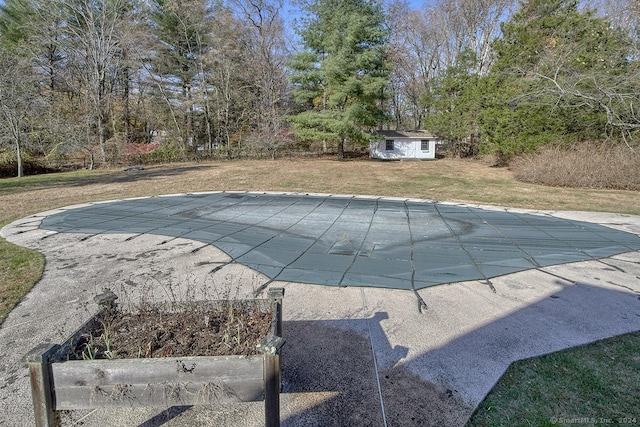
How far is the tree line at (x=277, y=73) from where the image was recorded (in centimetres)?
1158

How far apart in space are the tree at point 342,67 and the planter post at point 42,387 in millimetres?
17150

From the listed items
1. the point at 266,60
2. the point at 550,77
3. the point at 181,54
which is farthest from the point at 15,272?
the point at 181,54

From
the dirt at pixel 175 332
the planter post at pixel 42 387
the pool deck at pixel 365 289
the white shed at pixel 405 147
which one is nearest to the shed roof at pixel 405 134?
the white shed at pixel 405 147

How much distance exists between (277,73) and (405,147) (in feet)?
32.5

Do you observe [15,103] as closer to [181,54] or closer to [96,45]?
[96,45]

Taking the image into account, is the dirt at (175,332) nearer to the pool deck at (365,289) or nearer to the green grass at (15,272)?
the pool deck at (365,289)

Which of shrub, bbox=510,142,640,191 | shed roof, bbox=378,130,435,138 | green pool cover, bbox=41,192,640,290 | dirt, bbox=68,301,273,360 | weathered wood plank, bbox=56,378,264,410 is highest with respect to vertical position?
shed roof, bbox=378,130,435,138

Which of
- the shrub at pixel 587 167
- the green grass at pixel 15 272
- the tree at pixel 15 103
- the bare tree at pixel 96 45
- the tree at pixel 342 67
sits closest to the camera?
the green grass at pixel 15 272

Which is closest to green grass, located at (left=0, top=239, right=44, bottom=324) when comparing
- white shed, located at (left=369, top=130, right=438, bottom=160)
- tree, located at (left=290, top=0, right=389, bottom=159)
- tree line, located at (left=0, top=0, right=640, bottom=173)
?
tree line, located at (left=0, top=0, right=640, bottom=173)

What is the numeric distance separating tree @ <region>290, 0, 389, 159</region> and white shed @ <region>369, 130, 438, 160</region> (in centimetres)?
416

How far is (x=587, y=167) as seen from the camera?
32.9 ft

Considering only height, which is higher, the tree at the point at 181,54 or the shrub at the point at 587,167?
the tree at the point at 181,54

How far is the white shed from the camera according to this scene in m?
23.0

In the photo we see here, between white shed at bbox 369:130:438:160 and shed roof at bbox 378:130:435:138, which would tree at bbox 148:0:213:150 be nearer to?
white shed at bbox 369:130:438:160
